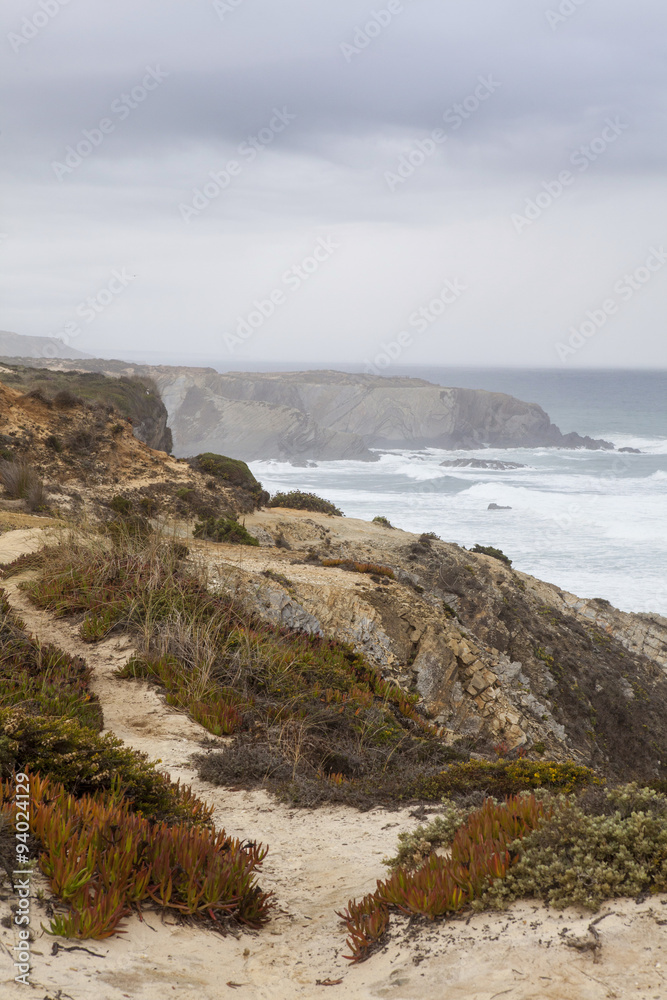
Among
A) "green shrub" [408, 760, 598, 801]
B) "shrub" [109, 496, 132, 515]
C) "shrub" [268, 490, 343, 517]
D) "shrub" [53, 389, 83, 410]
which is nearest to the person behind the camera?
"green shrub" [408, 760, 598, 801]

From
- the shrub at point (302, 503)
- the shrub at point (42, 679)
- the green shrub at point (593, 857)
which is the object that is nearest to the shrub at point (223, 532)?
the shrub at point (302, 503)

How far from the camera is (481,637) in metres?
15.9

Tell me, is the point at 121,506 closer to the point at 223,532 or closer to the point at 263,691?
the point at 223,532

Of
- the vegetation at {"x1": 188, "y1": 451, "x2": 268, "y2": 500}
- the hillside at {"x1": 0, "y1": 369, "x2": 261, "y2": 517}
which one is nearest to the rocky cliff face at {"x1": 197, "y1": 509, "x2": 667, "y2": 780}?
the hillside at {"x1": 0, "y1": 369, "x2": 261, "y2": 517}

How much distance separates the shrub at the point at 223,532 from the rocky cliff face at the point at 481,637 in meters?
1.44

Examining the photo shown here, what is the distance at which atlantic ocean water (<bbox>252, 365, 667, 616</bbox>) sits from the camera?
3297 cm

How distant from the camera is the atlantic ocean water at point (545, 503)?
32969 millimetres

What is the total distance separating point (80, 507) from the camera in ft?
61.3

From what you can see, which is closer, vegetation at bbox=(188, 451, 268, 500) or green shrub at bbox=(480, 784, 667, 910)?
green shrub at bbox=(480, 784, 667, 910)

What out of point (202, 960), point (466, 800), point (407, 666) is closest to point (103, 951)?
point (202, 960)

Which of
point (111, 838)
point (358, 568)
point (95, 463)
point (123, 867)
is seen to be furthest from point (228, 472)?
point (123, 867)

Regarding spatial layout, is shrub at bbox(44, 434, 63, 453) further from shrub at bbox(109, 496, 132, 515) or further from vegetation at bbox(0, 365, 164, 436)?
vegetation at bbox(0, 365, 164, 436)

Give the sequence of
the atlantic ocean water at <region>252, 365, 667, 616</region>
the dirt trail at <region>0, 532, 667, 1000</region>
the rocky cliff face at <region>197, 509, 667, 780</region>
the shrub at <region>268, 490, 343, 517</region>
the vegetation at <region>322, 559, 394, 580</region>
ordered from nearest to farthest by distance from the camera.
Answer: the dirt trail at <region>0, 532, 667, 1000</region>
the rocky cliff face at <region>197, 509, 667, 780</region>
the vegetation at <region>322, 559, 394, 580</region>
the shrub at <region>268, 490, 343, 517</region>
the atlantic ocean water at <region>252, 365, 667, 616</region>

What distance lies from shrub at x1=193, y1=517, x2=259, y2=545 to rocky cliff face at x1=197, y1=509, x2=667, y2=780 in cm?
144
